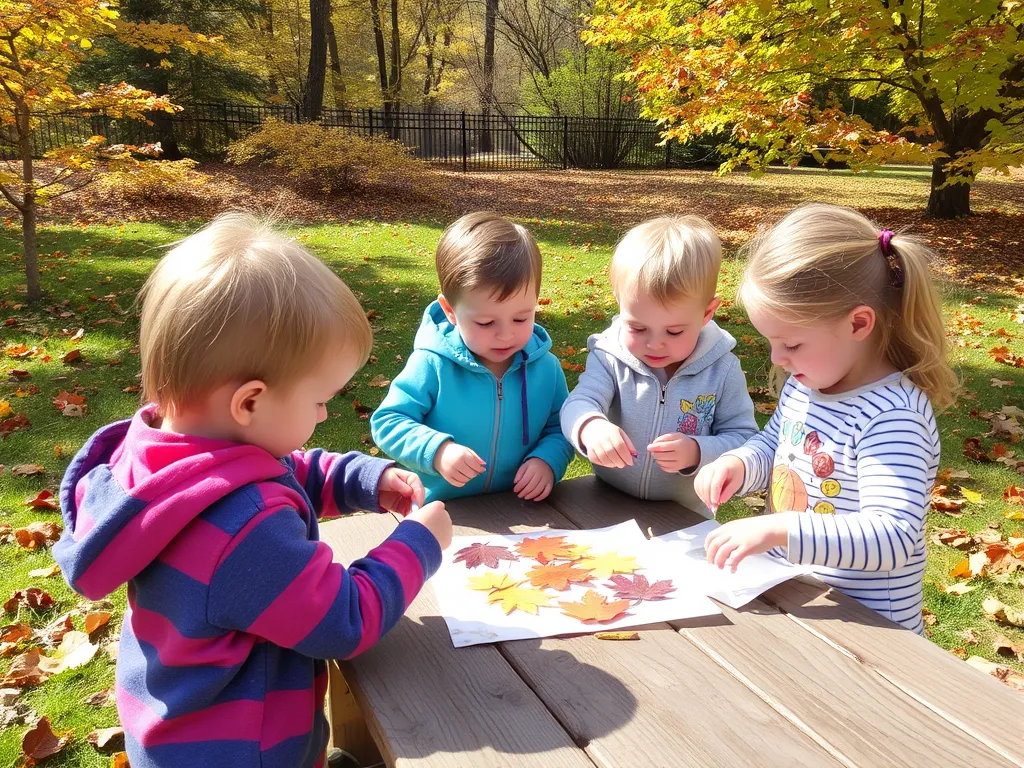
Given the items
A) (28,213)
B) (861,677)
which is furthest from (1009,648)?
(28,213)

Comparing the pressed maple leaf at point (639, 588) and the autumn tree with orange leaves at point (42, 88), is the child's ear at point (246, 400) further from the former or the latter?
the autumn tree with orange leaves at point (42, 88)

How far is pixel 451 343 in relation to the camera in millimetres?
2371

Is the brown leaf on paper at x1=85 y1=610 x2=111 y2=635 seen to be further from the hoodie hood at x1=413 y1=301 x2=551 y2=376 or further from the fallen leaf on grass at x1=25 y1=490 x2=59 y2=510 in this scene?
the hoodie hood at x1=413 y1=301 x2=551 y2=376

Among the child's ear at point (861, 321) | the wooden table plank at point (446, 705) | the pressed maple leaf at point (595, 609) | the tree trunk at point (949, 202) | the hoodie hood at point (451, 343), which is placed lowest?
the wooden table plank at point (446, 705)

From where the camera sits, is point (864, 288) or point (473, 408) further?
point (473, 408)

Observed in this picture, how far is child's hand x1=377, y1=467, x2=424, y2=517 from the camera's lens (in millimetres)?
1850

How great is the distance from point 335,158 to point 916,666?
13836 mm

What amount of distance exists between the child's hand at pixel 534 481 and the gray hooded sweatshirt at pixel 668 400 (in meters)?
0.13

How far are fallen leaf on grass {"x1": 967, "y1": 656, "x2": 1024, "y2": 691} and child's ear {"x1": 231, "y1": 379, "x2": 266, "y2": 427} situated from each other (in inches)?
103

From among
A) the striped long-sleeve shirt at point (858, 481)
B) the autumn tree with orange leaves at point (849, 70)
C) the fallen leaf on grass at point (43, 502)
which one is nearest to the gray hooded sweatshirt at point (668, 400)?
the striped long-sleeve shirt at point (858, 481)

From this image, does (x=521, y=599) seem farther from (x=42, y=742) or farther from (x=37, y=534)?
(x=37, y=534)

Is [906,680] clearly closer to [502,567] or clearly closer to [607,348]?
[502,567]

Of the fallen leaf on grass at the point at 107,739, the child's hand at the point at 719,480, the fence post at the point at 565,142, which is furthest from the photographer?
the fence post at the point at 565,142

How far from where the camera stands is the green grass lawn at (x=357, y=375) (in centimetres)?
306
